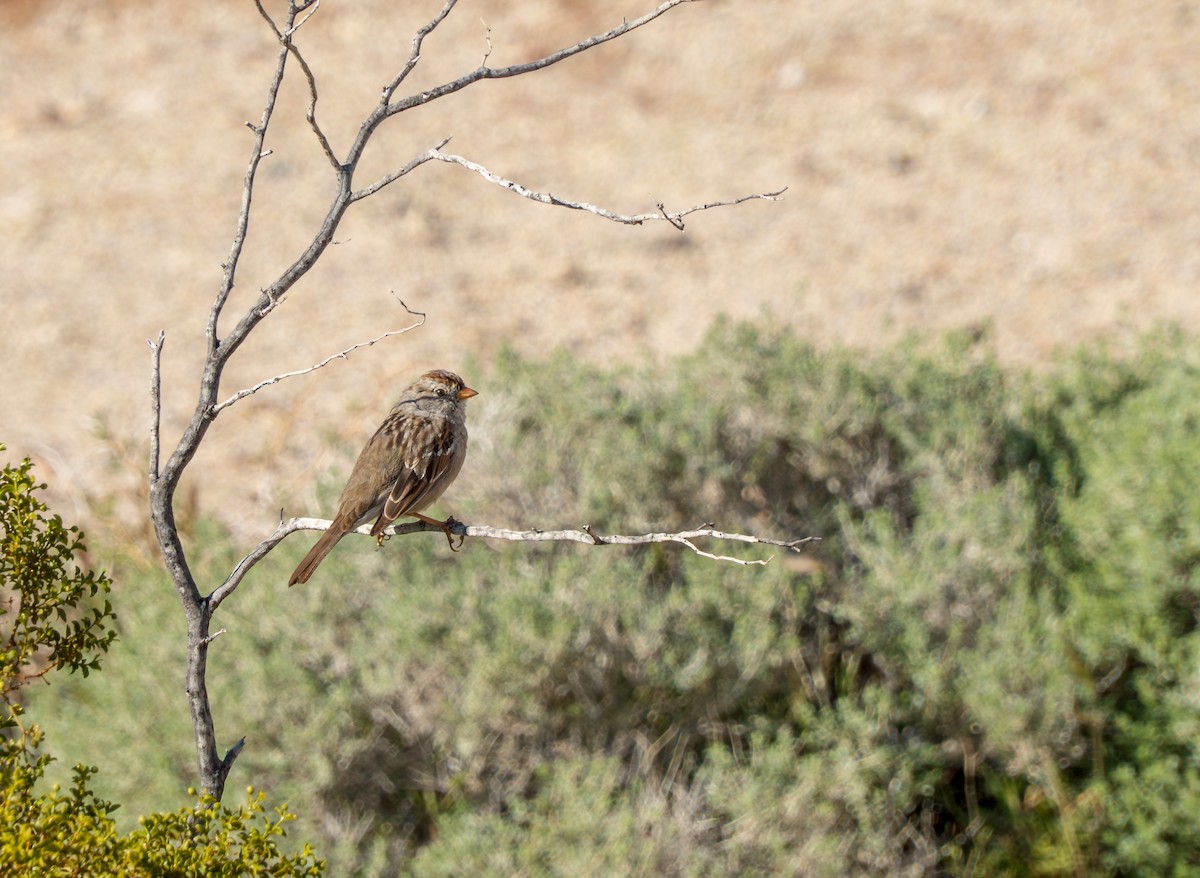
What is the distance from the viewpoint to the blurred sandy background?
9.84 meters

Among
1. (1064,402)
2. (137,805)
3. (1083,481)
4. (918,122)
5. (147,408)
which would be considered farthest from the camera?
(918,122)

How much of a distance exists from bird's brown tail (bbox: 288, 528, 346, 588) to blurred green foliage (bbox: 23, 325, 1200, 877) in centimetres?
141

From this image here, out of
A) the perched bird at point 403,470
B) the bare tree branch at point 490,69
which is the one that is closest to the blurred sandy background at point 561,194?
the perched bird at point 403,470

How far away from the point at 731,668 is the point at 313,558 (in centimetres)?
242

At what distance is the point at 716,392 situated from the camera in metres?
7.34

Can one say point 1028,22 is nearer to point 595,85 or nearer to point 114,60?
point 595,85

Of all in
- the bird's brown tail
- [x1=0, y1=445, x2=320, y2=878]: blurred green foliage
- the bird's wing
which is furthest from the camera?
the bird's wing

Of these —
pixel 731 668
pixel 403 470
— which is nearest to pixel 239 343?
pixel 403 470

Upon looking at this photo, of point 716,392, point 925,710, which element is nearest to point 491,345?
point 716,392

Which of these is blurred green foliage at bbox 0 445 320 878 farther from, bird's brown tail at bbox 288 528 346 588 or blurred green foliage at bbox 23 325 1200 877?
blurred green foliage at bbox 23 325 1200 877

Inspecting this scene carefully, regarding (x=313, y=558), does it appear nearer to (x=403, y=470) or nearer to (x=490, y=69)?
(x=403, y=470)

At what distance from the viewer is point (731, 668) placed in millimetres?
6047

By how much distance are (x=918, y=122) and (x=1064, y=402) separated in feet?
16.2

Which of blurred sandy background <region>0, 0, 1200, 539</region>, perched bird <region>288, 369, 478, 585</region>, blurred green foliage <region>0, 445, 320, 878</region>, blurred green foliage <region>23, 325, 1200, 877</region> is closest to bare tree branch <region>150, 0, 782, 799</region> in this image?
blurred green foliage <region>0, 445, 320, 878</region>
